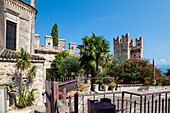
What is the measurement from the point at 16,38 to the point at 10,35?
54 cm

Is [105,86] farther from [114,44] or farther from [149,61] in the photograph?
[114,44]

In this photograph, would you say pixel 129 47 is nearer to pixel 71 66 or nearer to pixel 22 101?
pixel 71 66

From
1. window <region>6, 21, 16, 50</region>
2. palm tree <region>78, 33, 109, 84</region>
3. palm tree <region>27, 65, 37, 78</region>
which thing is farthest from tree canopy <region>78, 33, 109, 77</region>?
window <region>6, 21, 16, 50</region>

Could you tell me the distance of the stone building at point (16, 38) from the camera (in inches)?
312

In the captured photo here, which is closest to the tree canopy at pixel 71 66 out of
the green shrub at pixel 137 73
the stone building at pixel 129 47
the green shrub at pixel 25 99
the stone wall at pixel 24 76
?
the green shrub at pixel 137 73

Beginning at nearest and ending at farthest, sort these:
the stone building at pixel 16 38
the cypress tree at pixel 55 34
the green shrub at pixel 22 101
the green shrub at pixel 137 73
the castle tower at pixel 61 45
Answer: the green shrub at pixel 22 101, the stone building at pixel 16 38, the green shrub at pixel 137 73, the castle tower at pixel 61 45, the cypress tree at pixel 55 34

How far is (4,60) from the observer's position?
7.78 metres

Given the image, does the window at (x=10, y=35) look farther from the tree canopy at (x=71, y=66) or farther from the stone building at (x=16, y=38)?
the tree canopy at (x=71, y=66)

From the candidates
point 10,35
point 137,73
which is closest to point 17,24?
point 10,35

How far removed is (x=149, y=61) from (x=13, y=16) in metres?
15.3

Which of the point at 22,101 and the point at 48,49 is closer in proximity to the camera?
the point at 22,101

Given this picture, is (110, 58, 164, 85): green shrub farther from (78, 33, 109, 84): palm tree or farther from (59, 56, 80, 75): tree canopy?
(59, 56, 80, 75): tree canopy

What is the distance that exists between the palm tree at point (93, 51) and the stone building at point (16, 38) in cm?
388

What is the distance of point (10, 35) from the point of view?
33.2 ft
